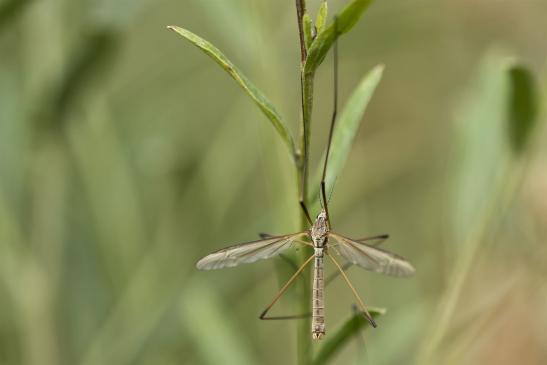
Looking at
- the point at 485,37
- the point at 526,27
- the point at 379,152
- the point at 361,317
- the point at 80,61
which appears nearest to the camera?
the point at 361,317

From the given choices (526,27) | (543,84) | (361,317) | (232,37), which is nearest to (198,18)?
(526,27)

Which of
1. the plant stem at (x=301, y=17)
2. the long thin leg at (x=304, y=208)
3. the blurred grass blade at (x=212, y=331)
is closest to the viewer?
the plant stem at (x=301, y=17)

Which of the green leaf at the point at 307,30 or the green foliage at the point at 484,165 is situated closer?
the green leaf at the point at 307,30

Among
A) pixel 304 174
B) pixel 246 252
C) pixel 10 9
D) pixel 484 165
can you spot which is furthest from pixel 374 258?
pixel 10 9

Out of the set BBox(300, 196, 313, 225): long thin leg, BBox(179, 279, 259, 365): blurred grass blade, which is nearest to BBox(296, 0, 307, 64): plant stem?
BBox(300, 196, 313, 225): long thin leg

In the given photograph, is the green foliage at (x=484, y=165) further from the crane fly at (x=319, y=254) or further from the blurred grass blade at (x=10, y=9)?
the blurred grass blade at (x=10, y=9)

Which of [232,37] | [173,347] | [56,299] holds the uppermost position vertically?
[232,37]

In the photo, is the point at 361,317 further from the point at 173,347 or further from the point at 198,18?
the point at 198,18

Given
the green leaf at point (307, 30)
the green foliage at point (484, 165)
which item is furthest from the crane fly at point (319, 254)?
the green leaf at point (307, 30)

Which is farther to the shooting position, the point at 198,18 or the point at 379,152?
the point at 198,18
